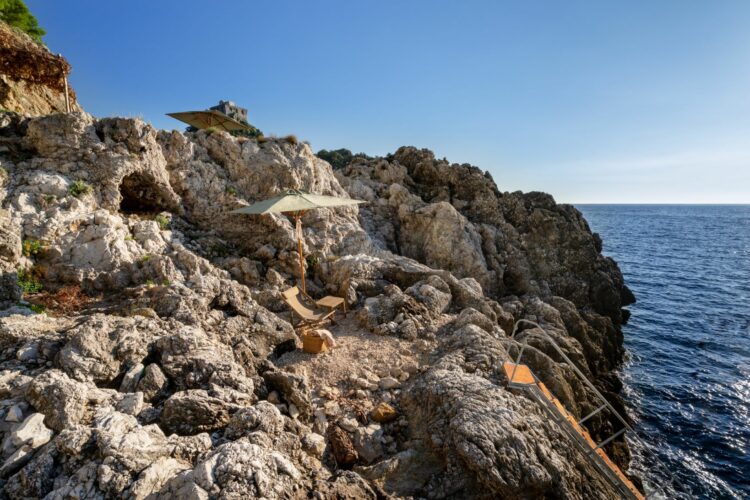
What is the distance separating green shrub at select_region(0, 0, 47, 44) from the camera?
70.4 ft

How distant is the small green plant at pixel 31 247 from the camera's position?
888 cm

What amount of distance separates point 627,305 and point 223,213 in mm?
29473

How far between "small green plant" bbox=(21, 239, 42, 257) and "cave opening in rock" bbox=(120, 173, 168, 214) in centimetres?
348

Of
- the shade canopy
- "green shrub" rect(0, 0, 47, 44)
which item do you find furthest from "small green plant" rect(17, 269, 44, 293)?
"green shrub" rect(0, 0, 47, 44)

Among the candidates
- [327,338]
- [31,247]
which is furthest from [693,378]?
[31,247]

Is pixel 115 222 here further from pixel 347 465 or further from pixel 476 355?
pixel 476 355

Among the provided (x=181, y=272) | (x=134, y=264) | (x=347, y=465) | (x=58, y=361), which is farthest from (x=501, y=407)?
(x=134, y=264)

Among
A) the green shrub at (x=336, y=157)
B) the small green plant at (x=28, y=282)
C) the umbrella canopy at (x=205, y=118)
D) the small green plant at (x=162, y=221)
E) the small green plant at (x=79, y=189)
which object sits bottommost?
the small green plant at (x=28, y=282)

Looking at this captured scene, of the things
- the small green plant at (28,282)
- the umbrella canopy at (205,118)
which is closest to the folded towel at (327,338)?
the small green plant at (28,282)

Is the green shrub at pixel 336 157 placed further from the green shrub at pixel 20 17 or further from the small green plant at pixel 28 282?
the small green plant at pixel 28 282

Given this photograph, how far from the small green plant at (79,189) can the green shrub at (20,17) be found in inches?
730

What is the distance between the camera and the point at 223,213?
13.5 meters

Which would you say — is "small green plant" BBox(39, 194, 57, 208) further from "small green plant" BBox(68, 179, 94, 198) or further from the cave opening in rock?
the cave opening in rock

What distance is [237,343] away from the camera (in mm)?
8031
